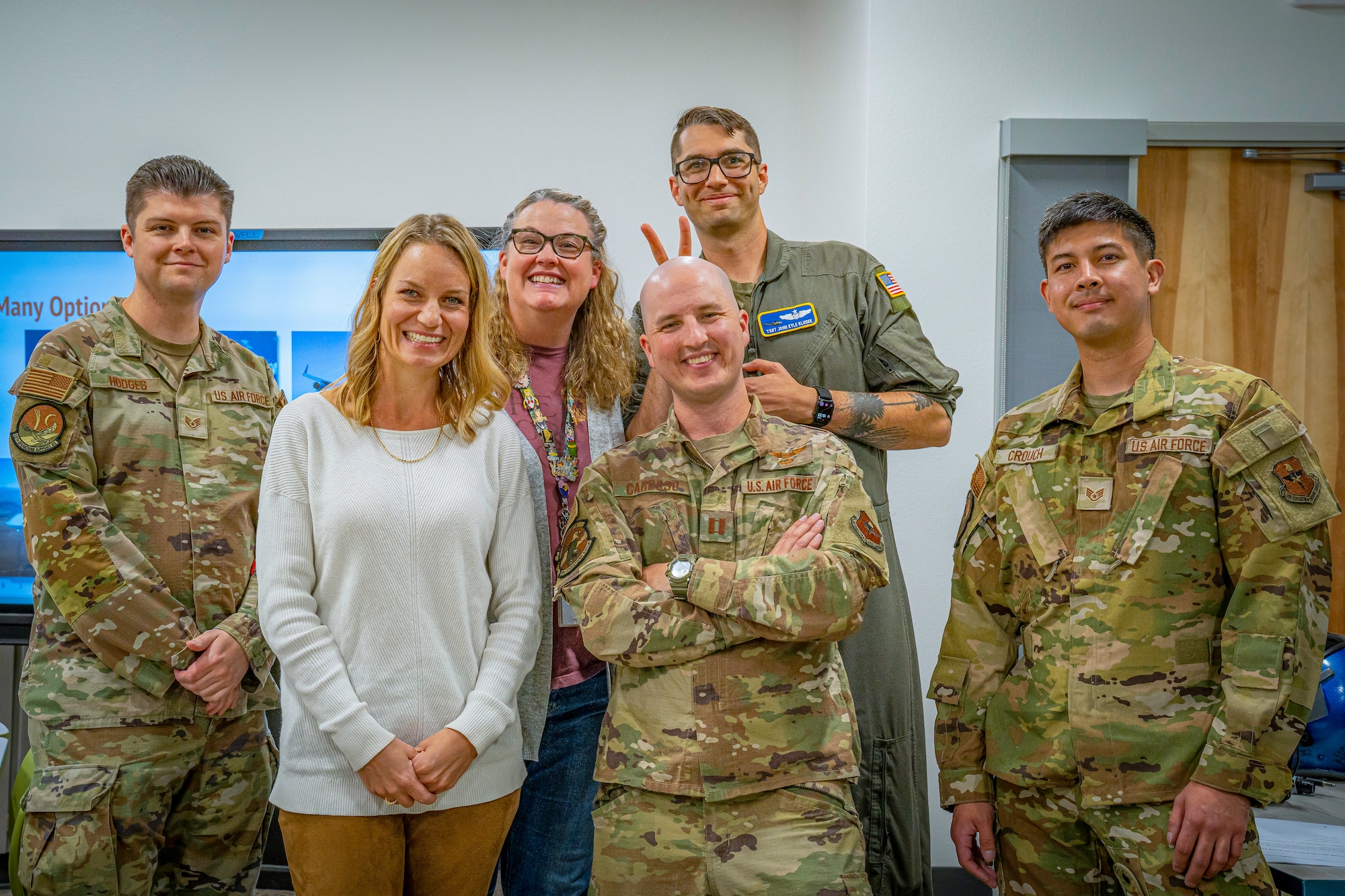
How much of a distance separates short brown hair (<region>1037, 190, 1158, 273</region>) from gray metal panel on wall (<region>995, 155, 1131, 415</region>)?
1.19 metres

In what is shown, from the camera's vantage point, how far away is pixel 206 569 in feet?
6.77

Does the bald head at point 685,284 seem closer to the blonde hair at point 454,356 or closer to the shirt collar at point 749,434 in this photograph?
the shirt collar at point 749,434

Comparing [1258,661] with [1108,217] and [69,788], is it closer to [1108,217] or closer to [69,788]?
[1108,217]

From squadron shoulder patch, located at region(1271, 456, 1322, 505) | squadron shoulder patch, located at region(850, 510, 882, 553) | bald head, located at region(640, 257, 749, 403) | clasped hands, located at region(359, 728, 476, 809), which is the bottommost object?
clasped hands, located at region(359, 728, 476, 809)

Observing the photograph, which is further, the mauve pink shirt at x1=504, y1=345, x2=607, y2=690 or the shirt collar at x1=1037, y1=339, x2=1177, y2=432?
the mauve pink shirt at x1=504, y1=345, x2=607, y2=690

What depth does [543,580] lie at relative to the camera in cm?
186

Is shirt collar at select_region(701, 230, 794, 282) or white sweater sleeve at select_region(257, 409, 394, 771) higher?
shirt collar at select_region(701, 230, 794, 282)

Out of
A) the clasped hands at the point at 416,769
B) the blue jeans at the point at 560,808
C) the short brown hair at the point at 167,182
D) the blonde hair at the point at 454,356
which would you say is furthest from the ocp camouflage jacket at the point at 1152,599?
the short brown hair at the point at 167,182

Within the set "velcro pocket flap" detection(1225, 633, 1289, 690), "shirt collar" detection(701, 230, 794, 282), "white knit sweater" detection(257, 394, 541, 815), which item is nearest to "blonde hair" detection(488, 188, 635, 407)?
"shirt collar" detection(701, 230, 794, 282)

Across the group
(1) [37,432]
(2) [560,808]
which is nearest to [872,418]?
(2) [560,808]

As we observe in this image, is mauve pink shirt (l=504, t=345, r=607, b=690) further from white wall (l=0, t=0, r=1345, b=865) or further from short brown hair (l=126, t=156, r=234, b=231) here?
white wall (l=0, t=0, r=1345, b=865)

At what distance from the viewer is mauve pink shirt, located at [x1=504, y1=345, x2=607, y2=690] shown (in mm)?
1968

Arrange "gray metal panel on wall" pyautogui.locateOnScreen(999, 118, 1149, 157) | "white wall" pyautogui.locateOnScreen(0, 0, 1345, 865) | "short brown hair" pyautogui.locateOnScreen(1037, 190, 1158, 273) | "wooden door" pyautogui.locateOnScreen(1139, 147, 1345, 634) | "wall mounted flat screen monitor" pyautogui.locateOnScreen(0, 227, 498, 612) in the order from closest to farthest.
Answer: "short brown hair" pyautogui.locateOnScreen(1037, 190, 1158, 273) → "gray metal panel on wall" pyautogui.locateOnScreen(999, 118, 1149, 157) → "wooden door" pyautogui.locateOnScreen(1139, 147, 1345, 634) → "wall mounted flat screen monitor" pyautogui.locateOnScreen(0, 227, 498, 612) → "white wall" pyautogui.locateOnScreen(0, 0, 1345, 865)

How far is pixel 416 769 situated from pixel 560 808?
53cm
